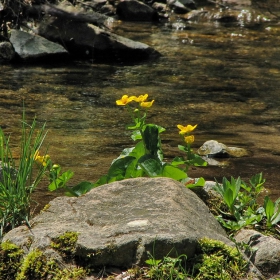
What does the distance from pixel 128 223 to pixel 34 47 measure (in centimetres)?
654

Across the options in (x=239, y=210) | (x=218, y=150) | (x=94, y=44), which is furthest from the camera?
(x=94, y=44)

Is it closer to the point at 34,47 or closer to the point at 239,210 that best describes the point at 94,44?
the point at 34,47

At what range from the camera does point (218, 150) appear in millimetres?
5352

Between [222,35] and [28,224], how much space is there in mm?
9065

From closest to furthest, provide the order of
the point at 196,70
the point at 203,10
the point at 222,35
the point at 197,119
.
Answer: the point at 197,119, the point at 196,70, the point at 222,35, the point at 203,10

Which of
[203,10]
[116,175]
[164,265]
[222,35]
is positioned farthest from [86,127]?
[203,10]

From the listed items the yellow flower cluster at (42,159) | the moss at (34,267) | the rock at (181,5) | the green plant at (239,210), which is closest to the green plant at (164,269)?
the moss at (34,267)

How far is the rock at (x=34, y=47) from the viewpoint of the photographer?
353 inches

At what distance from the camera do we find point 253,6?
14281 mm

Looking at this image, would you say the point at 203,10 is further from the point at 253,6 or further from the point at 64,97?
the point at 64,97

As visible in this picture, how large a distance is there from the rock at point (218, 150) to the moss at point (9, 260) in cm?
272

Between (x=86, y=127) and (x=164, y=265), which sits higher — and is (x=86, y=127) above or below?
below

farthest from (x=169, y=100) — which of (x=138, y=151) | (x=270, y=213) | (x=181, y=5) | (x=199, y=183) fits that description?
(x=181, y=5)

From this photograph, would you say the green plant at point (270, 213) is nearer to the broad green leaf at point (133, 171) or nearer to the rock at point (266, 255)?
the rock at point (266, 255)
